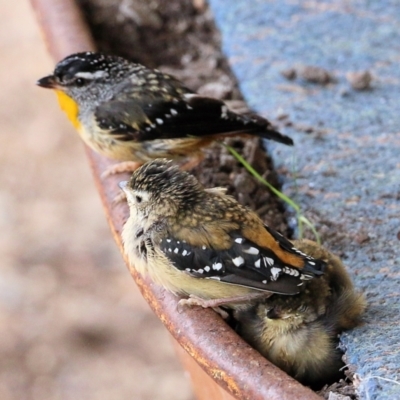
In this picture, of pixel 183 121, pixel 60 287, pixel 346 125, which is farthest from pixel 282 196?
pixel 60 287

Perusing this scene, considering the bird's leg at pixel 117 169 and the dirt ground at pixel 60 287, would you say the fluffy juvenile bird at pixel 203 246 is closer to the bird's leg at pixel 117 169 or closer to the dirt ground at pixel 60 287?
the bird's leg at pixel 117 169

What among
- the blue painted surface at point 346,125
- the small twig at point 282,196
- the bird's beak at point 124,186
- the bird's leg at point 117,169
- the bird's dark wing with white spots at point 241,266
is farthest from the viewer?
the bird's leg at point 117,169

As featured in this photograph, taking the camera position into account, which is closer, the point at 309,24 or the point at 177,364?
the point at 309,24

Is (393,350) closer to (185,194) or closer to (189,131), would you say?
(185,194)

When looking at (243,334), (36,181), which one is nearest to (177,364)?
(36,181)

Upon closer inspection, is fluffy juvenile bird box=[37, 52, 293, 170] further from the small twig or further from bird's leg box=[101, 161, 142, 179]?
the small twig

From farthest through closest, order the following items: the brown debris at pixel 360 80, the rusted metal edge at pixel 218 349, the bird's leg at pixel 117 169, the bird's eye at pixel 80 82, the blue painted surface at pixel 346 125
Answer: the brown debris at pixel 360 80 → the bird's eye at pixel 80 82 → the bird's leg at pixel 117 169 → the blue painted surface at pixel 346 125 → the rusted metal edge at pixel 218 349

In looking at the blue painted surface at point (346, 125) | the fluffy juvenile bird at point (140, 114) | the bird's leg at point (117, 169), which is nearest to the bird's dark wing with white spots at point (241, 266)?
the blue painted surface at point (346, 125)
